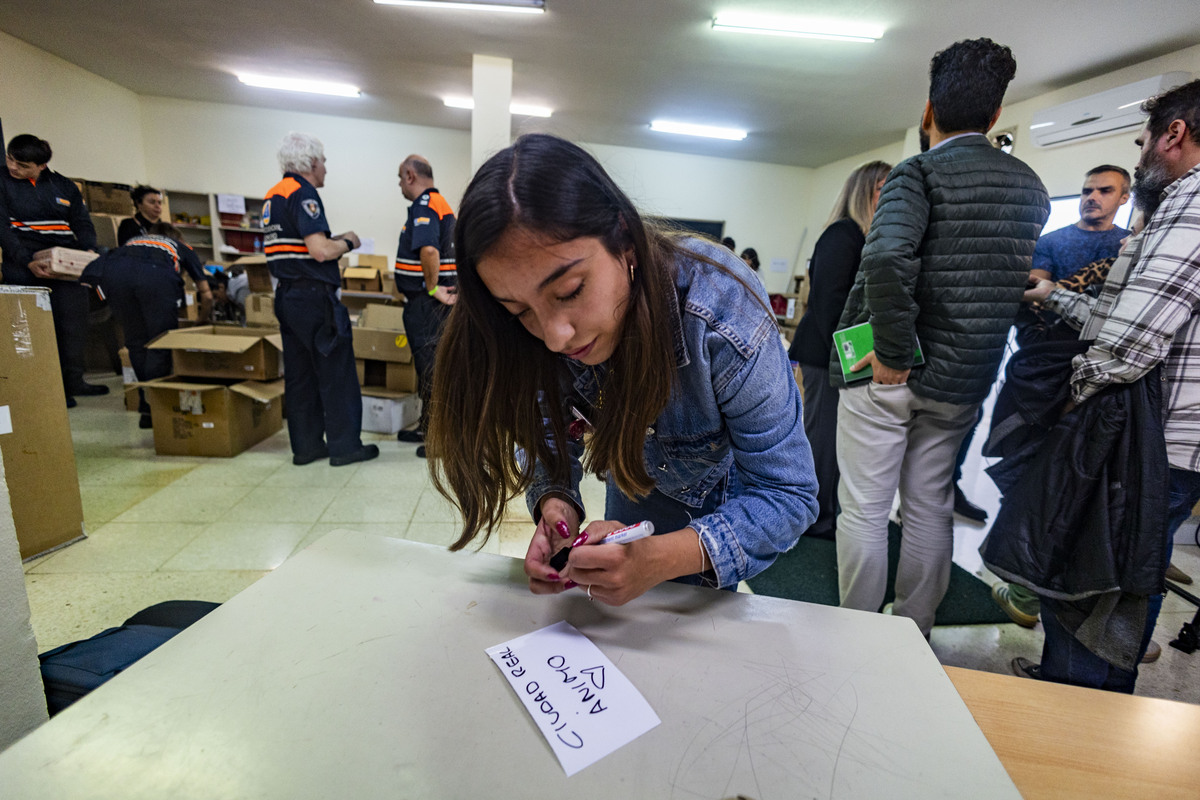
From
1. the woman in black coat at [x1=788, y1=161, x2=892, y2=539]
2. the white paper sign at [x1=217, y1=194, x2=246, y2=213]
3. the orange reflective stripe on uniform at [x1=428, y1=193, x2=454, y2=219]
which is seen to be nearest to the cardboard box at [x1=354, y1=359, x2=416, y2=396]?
the orange reflective stripe on uniform at [x1=428, y1=193, x2=454, y2=219]

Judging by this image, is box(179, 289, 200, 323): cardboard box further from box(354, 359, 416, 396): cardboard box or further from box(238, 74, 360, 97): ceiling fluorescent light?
box(238, 74, 360, 97): ceiling fluorescent light

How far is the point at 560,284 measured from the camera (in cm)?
58

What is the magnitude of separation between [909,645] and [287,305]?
270 cm

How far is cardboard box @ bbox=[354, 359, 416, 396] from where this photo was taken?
3398mm

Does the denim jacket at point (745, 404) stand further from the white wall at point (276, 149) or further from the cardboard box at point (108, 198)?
the cardboard box at point (108, 198)

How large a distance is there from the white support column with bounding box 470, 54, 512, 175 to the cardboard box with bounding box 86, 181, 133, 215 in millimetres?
3327

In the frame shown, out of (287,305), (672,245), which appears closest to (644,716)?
(672,245)

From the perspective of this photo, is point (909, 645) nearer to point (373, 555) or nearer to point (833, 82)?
point (373, 555)

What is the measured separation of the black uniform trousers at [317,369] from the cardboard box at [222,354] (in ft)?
0.80

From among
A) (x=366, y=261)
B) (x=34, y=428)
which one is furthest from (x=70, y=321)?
(x=366, y=261)

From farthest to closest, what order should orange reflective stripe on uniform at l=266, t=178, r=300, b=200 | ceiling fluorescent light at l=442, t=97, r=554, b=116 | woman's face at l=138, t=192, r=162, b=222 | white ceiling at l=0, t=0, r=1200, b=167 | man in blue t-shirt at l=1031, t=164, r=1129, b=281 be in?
ceiling fluorescent light at l=442, t=97, r=554, b=116
woman's face at l=138, t=192, r=162, b=222
white ceiling at l=0, t=0, r=1200, b=167
orange reflective stripe on uniform at l=266, t=178, r=300, b=200
man in blue t-shirt at l=1031, t=164, r=1129, b=281

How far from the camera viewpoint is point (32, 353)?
161cm

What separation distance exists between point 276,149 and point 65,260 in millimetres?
3476

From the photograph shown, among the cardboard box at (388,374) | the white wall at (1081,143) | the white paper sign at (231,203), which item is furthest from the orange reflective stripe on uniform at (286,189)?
the white paper sign at (231,203)
